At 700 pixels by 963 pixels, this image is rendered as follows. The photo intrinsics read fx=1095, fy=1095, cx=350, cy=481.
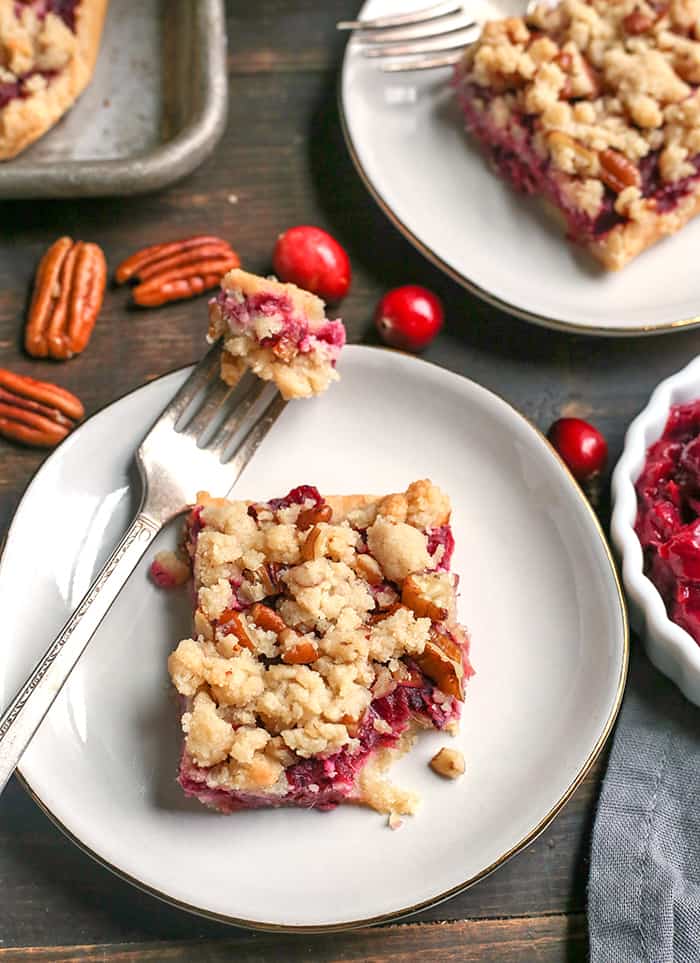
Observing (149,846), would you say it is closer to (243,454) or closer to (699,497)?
(243,454)

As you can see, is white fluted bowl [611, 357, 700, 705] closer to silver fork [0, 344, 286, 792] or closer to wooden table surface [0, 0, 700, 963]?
wooden table surface [0, 0, 700, 963]

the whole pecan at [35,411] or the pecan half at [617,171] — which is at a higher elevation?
the pecan half at [617,171]

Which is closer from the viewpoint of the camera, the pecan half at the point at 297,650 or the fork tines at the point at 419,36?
the pecan half at the point at 297,650

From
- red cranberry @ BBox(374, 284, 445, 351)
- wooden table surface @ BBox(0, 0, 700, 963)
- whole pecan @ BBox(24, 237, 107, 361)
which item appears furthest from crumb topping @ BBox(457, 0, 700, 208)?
whole pecan @ BBox(24, 237, 107, 361)

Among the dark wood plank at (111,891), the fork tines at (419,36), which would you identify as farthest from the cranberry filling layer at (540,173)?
the dark wood plank at (111,891)

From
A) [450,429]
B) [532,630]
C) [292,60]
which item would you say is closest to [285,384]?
[450,429]

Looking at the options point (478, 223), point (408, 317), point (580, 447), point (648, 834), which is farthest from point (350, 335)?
point (648, 834)

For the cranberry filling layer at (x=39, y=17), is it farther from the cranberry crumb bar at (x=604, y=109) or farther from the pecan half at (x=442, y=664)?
the pecan half at (x=442, y=664)
